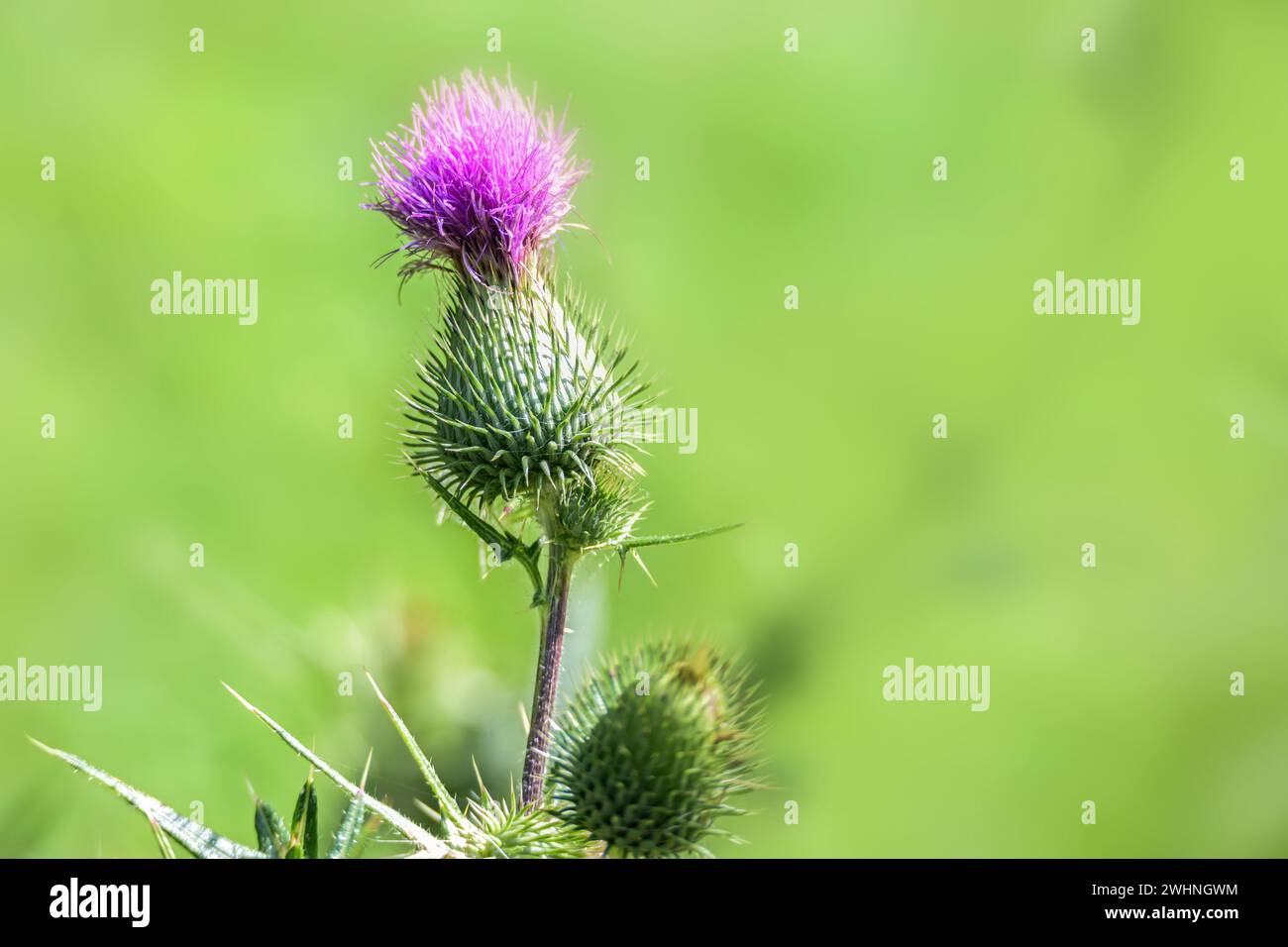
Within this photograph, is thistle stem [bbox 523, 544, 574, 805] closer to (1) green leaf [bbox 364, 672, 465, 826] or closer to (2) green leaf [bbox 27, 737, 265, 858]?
(1) green leaf [bbox 364, 672, 465, 826]

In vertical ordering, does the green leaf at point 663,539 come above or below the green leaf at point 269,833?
above

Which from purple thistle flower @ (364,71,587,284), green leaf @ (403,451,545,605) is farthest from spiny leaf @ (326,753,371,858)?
purple thistle flower @ (364,71,587,284)

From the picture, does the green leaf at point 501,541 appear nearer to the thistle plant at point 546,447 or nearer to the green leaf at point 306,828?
the thistle plant at point 546,447

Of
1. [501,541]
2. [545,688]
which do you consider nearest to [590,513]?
[501,541]

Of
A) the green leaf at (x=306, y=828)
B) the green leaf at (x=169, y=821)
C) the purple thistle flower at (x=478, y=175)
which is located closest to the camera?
the green leaf at (x=169, y=821)

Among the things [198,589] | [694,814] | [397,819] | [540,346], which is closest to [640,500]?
[540,346]

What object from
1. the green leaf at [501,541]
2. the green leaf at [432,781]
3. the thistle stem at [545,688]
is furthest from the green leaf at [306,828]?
the green leaf at [501,541]

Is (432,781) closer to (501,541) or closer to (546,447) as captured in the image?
(501,541)

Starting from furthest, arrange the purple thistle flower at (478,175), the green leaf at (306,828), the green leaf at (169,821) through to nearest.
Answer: the purple thistle flower at (478,175)
the green leaf at (306,828)
the green leaf at (169,821)
